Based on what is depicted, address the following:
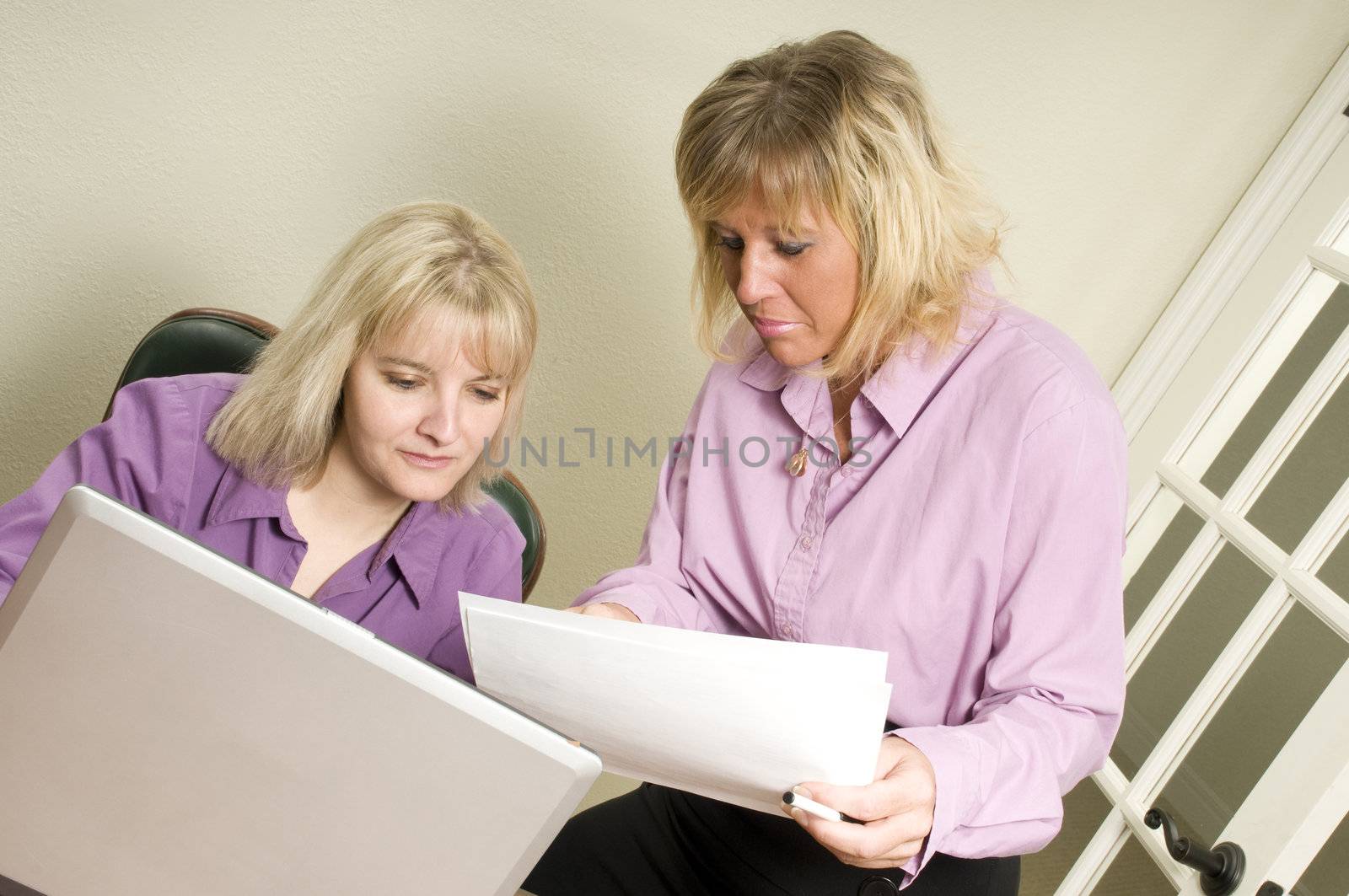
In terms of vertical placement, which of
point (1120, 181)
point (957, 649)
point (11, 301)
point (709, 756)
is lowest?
point (11, 301)

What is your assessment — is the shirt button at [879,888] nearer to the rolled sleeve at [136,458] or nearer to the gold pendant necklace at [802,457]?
the gold pendant necklace at [802,457]

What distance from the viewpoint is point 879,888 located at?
1293 mm

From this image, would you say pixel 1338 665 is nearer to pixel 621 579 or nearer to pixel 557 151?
pixel 621 579

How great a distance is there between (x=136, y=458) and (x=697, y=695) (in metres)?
0.89

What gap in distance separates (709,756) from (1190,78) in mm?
1783

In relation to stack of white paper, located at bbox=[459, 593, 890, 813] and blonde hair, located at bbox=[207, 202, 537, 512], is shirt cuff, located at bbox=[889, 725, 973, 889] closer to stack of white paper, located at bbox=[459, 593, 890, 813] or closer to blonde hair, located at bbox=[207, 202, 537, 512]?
stack of white paper, located at bbox=[459, 593, 890, 813]

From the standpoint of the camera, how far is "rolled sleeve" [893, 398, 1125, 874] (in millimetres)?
1205

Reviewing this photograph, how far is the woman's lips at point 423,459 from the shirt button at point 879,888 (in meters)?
0.73

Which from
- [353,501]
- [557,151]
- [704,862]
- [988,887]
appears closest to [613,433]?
[557,151]

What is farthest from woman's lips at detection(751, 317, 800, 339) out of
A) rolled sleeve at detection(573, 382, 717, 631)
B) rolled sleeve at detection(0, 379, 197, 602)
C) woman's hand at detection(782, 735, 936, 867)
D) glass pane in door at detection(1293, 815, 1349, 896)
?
glass pane in door at detection(1293, 815, 1349, 896)

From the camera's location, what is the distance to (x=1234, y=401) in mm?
2109

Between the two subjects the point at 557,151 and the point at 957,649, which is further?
the point at 557,151

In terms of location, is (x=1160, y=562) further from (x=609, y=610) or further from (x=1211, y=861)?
(x=609, y=610)

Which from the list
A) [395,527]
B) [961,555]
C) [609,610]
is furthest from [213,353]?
[961,555]
